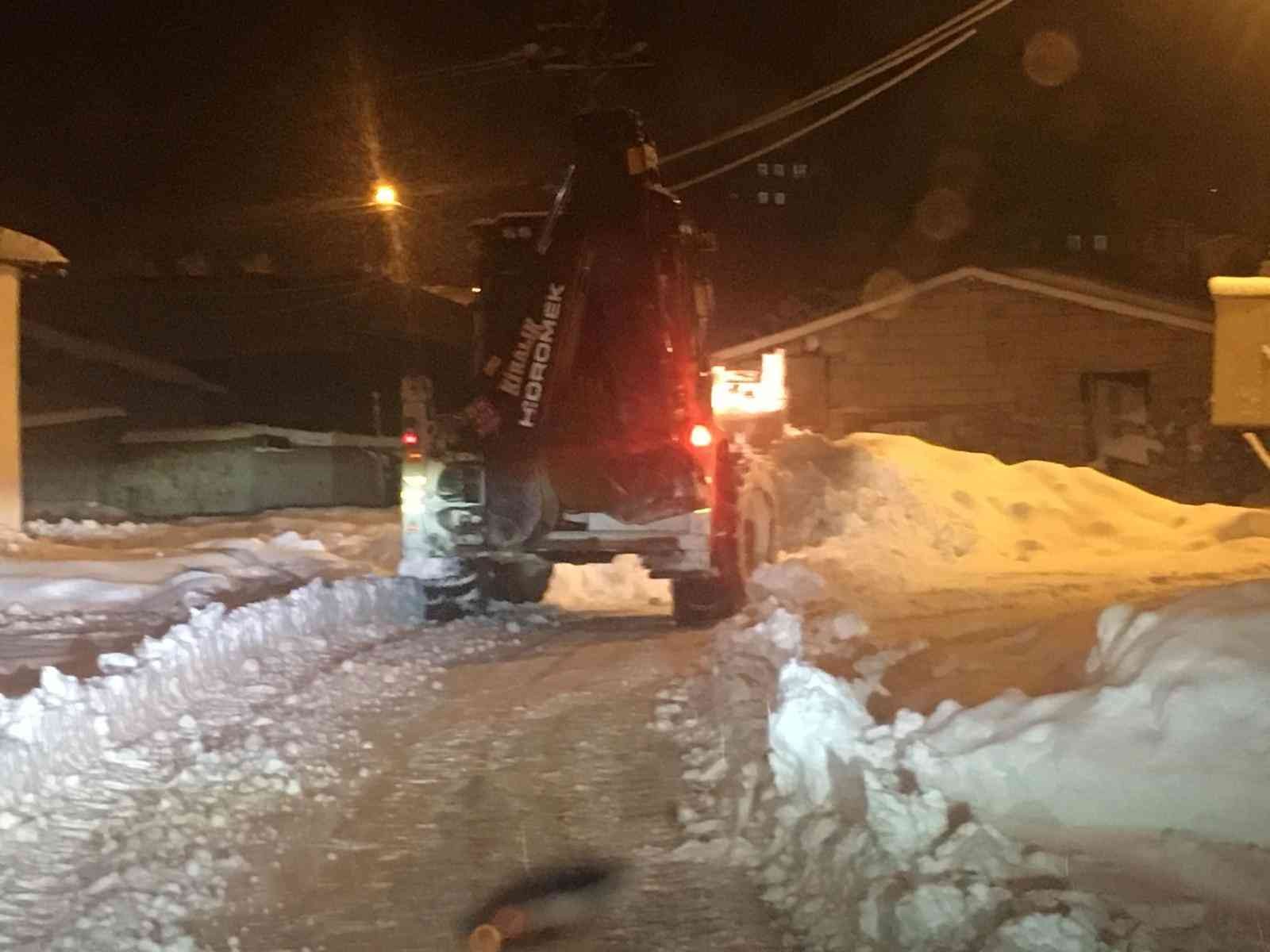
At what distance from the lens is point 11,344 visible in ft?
67.5

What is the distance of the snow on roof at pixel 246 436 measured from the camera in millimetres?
28156

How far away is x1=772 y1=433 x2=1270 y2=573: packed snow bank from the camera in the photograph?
56.7 feet

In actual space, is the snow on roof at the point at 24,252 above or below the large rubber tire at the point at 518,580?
above

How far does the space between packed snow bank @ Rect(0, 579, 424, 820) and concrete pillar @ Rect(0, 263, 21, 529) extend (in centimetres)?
896

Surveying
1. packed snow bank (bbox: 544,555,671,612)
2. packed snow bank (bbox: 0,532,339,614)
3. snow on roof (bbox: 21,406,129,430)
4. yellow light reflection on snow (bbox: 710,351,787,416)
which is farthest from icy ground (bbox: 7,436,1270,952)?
snow on roof (bbox: 21,406,129,430)

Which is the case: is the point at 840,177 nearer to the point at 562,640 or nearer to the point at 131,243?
the point at 131,243

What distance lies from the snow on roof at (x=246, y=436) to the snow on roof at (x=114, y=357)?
93.7 inches

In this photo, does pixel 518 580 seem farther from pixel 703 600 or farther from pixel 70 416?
pixel 70 416

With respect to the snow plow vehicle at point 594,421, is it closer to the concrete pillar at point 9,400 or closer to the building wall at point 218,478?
the concrete pillar at point 9,400

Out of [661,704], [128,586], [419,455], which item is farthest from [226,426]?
[661,704]

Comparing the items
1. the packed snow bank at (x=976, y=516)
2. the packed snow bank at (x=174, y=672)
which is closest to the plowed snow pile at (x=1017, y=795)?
the packed snow bank at (x=174, y=672)

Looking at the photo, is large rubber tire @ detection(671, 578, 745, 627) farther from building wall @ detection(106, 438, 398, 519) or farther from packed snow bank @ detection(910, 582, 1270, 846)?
building wall @ detection(106, 438, 398, 519)

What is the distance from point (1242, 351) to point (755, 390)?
9.05m

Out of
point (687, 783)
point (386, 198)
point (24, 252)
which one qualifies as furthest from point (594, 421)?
point (386, 198)
